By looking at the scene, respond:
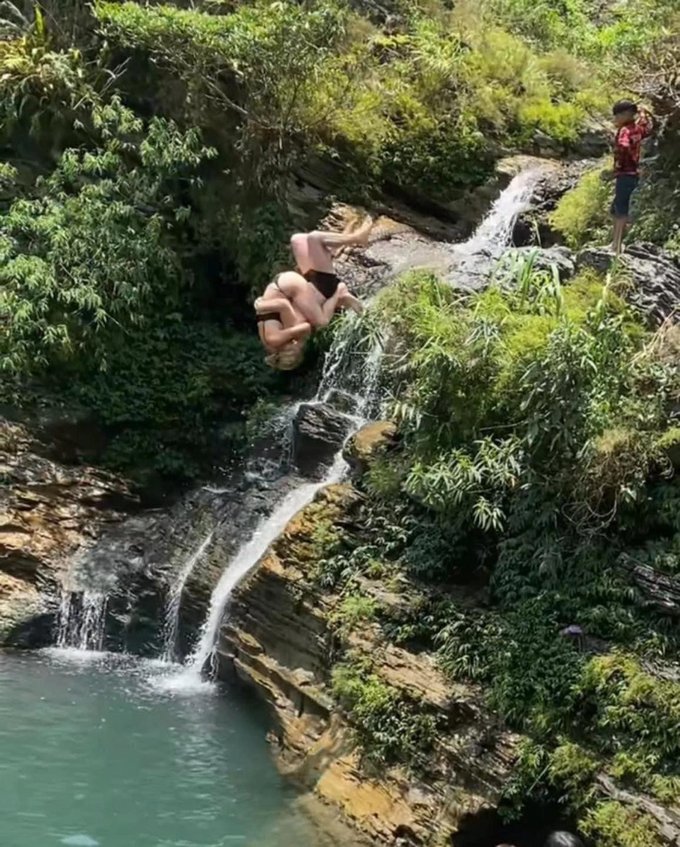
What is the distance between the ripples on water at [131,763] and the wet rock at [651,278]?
5.62m

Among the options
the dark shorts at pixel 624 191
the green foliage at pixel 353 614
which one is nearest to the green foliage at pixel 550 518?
the green foliage at pixel 353 614

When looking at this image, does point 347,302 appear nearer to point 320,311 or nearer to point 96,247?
point 320,311

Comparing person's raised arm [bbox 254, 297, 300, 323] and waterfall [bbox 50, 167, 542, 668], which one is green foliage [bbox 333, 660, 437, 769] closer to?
waterfall [bbox 50, 167, 542, 668]

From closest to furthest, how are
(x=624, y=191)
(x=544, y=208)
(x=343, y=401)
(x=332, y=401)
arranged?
(x=624, y=191), (x=343, y=401), (x=332, y=401), (x=544, y=208)

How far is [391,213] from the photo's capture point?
15.4 metres

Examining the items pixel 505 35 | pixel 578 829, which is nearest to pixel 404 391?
pixel 578 829

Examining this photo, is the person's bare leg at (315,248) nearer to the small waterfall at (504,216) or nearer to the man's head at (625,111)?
the man's head at (625,111)

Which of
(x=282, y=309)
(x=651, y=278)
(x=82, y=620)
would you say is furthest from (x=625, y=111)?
(x=82, y=620)

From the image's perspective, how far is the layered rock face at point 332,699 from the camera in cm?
721

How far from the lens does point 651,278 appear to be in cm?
964

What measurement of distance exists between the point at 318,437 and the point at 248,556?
1.72 meters

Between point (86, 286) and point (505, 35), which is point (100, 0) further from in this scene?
point (505, 35)

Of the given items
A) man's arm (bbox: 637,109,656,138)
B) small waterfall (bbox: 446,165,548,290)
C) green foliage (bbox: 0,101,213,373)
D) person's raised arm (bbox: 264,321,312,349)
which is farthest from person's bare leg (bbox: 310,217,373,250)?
green foliage (bbox: 0,101,213,373)

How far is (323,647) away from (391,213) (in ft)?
28.5
